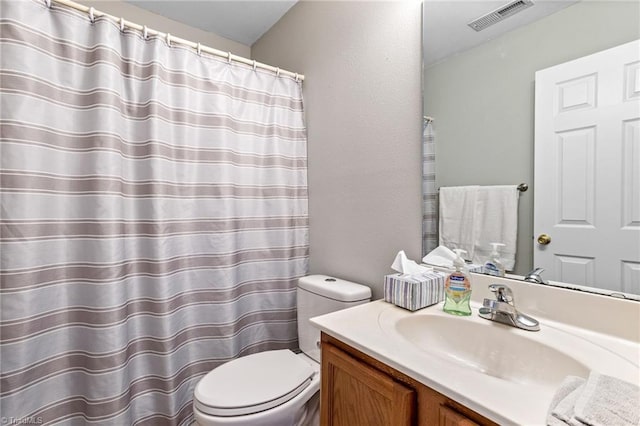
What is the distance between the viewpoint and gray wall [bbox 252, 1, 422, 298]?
4.24 ft

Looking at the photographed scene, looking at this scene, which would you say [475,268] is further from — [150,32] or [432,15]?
[150,32]

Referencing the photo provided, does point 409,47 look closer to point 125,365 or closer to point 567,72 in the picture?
point 567,72

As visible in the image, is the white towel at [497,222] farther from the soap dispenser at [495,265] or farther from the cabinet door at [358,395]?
the cabinet door at [358,395]

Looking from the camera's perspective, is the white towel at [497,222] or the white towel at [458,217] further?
the white towel at [458,217]

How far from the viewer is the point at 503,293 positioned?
3.03ft

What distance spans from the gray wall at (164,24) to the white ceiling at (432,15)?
0.04m

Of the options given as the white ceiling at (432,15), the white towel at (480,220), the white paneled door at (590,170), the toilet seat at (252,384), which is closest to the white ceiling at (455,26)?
the white ceiling at (432,15)

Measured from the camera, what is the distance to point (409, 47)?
50.0 inches

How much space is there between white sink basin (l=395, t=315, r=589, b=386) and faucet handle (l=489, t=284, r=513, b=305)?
0.08m

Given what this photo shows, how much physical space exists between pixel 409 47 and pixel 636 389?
4.16ft

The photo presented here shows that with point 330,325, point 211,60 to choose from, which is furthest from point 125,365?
point 211,60

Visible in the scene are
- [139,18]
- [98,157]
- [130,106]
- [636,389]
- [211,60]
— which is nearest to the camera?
[636,389]

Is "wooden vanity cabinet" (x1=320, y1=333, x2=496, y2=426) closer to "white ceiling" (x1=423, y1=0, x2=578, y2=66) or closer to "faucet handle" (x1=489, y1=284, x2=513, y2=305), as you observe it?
"faucet handle" (x1=489, y1=284, x2=513, y2=305)

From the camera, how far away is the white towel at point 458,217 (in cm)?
113
